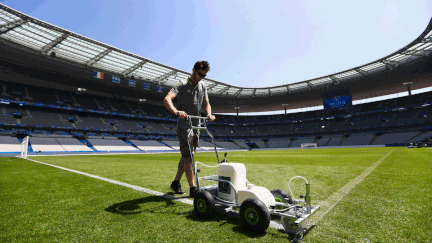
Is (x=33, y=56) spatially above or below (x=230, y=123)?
above

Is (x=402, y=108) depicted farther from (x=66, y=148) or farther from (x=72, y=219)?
(x=66, y=148)

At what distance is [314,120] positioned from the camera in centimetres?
5759

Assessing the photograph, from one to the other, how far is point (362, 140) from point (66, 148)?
56.1 metres

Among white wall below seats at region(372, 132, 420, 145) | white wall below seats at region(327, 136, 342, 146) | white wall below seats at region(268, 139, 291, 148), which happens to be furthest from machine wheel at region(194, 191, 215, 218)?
white wall below seats at region(268, 139, 291, 148)

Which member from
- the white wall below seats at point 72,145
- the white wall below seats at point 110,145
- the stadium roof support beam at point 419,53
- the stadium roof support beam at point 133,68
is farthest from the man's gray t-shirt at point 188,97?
the stadium roof support beam at point 419,53

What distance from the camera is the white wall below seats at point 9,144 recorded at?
26.0 metres

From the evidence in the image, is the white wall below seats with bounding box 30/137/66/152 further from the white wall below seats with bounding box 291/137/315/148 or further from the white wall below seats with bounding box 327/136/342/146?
the white wall below seats with bounding box 327/136/342/146

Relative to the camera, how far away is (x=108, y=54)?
29219 mm

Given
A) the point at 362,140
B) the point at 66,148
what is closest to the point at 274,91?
the point at 362,140

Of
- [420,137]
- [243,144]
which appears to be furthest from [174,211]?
[243,144]

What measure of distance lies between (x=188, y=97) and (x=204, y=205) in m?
1.91

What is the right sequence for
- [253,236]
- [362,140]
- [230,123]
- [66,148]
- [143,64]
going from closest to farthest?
1. [253,236]
2. [66,148]
3. [143,64]
4. [362,140]
5. [230,123]

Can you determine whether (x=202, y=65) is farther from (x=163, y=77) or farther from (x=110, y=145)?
(x=110, y=145)

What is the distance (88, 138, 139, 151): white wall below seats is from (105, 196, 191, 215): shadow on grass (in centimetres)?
3477
